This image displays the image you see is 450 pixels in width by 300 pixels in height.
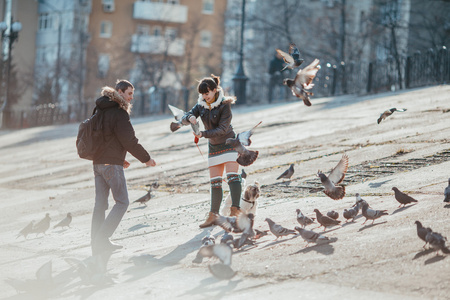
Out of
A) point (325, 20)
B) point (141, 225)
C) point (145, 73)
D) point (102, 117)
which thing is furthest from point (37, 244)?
point (145, 73)

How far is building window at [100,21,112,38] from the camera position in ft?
229

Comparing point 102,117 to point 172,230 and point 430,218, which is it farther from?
point 430,218

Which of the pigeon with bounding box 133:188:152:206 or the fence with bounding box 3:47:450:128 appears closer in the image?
the pigeon with bounding box 133:188:152:206

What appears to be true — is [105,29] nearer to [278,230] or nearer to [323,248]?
[278,230]

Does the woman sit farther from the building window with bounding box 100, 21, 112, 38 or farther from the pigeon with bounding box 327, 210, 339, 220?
the building window with bounding box 100, 21, 112, 38

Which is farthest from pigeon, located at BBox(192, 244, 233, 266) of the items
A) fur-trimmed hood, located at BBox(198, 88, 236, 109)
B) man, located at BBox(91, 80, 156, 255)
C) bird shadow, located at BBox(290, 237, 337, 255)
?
fur-trimmed hood, located at BBox(198, 88, 236, 109)

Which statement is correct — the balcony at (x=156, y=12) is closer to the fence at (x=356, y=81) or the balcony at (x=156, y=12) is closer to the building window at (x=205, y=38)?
the building window at (x=205, y=38)

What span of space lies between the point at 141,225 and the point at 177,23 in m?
61.2

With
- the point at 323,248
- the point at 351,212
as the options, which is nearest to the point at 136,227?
the point at 351,212

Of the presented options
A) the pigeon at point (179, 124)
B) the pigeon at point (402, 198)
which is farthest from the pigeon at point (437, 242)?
the pigeon at point (179, 124)

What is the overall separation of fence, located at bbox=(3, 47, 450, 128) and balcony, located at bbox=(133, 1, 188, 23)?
3091cm

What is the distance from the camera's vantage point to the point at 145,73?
53.5 meters

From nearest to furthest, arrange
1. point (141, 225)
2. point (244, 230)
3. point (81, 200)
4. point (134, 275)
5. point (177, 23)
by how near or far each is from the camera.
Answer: point (134, 275) → point (244, 230) → point (141, 225) → point (81, 200) → point (177, 23)

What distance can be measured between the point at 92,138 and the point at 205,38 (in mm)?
66147
